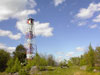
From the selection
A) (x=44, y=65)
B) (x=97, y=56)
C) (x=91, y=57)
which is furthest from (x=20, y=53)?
(x=97, y=56)

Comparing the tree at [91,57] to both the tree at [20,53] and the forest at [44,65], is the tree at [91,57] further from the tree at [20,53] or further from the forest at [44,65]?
the tree at [20,53]

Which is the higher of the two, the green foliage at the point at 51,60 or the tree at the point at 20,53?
the tree at the point at 20,53

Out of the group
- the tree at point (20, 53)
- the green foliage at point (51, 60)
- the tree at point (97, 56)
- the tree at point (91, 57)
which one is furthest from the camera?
the tree at point (20, 53)

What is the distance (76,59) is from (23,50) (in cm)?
2518

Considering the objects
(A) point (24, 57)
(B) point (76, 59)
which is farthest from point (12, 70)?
(B) point (76, 59)

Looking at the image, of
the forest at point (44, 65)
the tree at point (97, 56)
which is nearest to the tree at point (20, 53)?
the forest at point (44, 65)

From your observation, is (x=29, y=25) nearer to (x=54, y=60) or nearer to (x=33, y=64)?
(x=54, y=60)

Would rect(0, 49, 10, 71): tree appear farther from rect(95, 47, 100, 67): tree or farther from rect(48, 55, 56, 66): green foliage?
rect(95, 47, 100, 67): tree

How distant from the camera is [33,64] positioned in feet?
131

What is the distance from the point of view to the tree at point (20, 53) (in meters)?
54.1

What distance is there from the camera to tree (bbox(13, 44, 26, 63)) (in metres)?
54.1

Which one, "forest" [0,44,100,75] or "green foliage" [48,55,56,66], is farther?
"green foliage" [48,55,56,66]


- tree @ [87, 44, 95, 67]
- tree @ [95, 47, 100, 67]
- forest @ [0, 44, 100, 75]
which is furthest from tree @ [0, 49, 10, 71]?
tree @ [95, 47, 100, 67]

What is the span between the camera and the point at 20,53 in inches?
2157
